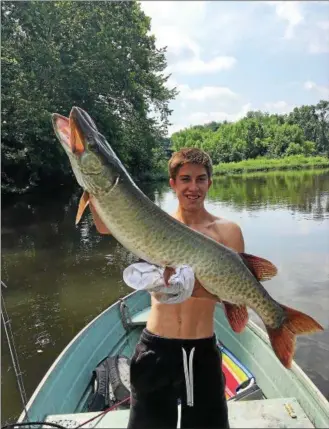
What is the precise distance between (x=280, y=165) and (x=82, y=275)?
50.3m

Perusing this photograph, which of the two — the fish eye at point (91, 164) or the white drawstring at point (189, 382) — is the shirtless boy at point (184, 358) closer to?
the white drawstring at point (189, 382)

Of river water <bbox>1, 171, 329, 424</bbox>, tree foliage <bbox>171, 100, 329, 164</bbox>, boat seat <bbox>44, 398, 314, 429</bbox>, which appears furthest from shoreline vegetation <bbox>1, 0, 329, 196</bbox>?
tree foliage <bbox>171, 100, 329, 164</bbox>

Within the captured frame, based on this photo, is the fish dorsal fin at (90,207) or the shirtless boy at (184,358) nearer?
the fish dorsal fin at (90,207)

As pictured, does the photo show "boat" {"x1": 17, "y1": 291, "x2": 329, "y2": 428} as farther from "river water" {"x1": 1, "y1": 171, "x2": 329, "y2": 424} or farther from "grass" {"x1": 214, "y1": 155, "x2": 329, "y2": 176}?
"grass" {"x1": 214, "y1": 155, "x2": 329, "y2": 176}

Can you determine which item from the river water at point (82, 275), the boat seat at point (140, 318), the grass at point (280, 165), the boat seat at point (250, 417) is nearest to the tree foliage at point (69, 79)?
the river water at point (82, 275)

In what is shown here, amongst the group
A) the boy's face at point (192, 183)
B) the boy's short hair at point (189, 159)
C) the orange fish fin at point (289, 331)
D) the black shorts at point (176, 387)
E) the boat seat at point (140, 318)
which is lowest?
the boat seat at point (140, 318)

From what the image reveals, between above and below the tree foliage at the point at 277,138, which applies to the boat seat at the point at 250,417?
below

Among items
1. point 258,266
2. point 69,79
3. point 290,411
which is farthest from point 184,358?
point 69,79

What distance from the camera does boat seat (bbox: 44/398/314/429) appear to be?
271cm

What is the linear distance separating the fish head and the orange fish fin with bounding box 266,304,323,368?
3.50ft

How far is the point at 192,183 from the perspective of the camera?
2266mm

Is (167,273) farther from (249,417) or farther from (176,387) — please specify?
(249,417)

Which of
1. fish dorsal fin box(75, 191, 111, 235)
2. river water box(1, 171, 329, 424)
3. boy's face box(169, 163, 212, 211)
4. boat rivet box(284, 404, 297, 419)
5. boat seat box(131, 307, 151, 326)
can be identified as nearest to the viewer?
fish dorsal fin box(75, 191, 111, 235)

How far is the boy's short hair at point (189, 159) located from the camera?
2266 millimetres
